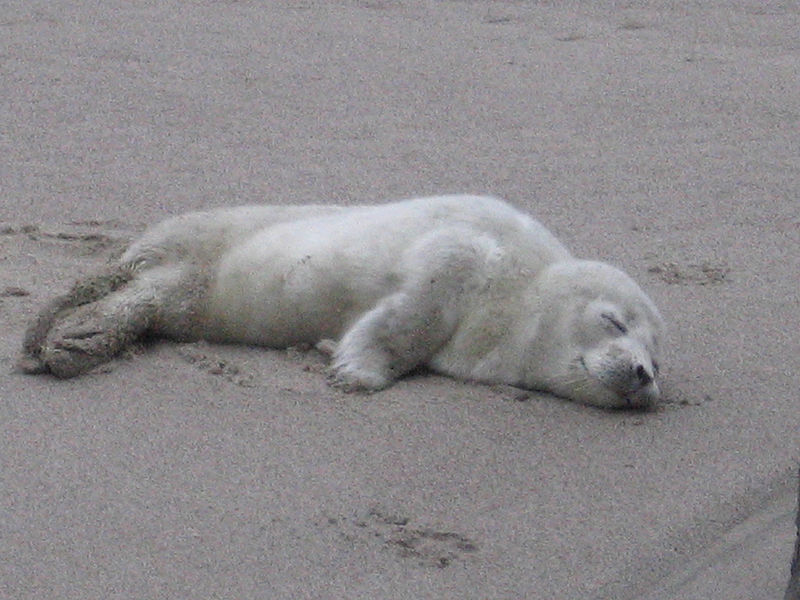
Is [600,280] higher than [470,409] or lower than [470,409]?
higher

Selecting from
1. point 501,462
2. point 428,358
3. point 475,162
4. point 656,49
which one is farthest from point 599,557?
point 656,49

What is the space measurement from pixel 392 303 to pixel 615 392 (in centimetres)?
69

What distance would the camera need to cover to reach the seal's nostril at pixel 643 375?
424cm

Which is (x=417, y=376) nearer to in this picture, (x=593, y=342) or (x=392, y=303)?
(x=392, y=303)

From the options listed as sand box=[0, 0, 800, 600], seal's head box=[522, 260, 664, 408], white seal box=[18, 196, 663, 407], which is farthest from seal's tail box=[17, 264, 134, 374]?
seal's head box=[522, 260, 664, 408]

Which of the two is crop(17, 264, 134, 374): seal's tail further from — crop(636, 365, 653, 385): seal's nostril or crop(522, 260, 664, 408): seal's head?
crop(636, 365, 653, 385): seal's nostril

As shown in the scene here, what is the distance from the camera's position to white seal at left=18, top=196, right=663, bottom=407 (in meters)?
4.37

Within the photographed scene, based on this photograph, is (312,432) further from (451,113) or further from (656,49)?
(656,49)

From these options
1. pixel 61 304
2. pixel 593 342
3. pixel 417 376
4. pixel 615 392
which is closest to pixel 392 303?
pixel 417 376

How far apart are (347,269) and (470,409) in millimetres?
618

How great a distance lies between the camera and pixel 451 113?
279 inches

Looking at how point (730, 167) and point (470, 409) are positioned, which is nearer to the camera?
point (470, 409)

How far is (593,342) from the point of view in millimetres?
A: 4355

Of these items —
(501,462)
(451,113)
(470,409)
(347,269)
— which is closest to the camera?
(501,462)
